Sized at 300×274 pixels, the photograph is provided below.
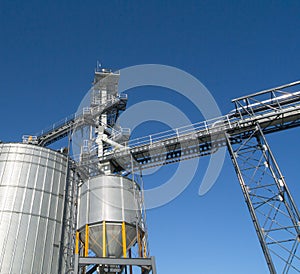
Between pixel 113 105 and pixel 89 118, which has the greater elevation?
pixel 113 105

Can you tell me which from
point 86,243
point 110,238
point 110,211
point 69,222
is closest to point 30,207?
point 69,222

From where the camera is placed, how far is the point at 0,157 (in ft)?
61.6

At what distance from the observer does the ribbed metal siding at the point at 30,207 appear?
50.9 feet

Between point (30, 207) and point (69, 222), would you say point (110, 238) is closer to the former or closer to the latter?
point (69, 222)

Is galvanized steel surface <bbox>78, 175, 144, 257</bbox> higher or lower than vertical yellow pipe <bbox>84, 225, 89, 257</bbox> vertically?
higher

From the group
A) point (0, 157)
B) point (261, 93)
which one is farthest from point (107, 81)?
point (261, 93)

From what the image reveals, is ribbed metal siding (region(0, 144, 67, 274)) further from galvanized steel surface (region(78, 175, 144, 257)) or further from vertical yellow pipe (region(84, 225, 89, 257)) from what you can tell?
vertical yellow pipe (region(84, 225, 89, 257))

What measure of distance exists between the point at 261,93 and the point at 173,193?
9.05 m

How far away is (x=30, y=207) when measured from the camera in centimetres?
1708

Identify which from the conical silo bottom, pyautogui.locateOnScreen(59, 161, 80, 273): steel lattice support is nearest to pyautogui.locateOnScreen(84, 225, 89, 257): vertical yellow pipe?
the conical silo bottom

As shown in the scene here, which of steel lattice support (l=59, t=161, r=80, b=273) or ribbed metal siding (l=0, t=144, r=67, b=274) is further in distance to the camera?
steel lattice support (l=59, t=161, r=80, b=273)

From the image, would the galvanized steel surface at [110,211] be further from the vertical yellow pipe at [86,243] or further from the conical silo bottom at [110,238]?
the vertical yellow pipe at [86,243]

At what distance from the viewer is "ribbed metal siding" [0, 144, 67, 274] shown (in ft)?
50.9

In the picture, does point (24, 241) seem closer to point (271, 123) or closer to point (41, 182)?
point (41, 182)
